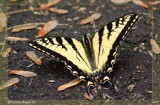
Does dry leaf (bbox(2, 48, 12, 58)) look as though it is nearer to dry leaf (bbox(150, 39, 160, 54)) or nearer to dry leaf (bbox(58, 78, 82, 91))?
dry leaf (bbox(58, 78, 82, 91))

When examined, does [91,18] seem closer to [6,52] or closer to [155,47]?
[155,47]

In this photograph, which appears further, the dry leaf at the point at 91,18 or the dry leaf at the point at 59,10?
the dry leaf at the point at 59,10

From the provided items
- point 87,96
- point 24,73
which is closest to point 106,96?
point 87,96

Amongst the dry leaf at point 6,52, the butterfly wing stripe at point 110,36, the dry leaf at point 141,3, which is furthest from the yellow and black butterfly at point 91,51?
the dry leaf at point 141,3

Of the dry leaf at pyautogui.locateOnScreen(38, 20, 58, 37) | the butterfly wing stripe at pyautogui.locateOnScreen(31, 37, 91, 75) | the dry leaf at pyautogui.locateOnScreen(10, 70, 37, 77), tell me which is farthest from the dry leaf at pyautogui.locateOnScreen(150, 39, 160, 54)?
the dry leaf at pyautogui.locateOnScreen(10, 70, 37, 77)

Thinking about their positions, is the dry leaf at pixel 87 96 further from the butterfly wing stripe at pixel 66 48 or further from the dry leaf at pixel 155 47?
the dry leaf at pixel 155 47
